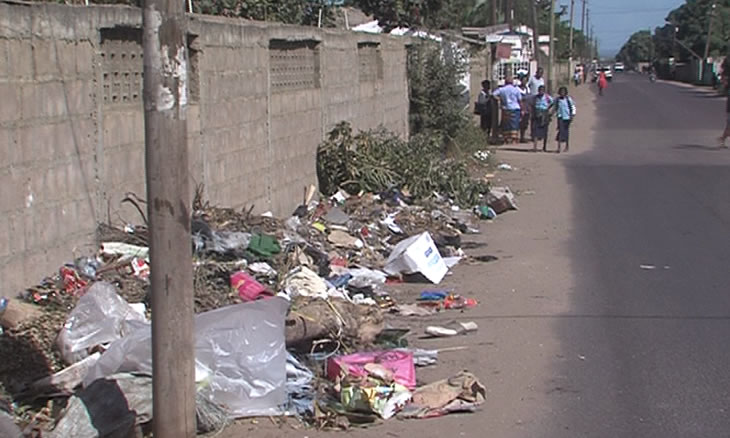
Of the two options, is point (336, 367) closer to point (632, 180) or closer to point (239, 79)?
point (239, 79)

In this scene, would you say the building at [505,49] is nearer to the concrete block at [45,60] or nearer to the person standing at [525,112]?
the person standing at [525,112]

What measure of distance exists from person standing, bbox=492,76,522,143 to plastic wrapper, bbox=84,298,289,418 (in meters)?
19.3

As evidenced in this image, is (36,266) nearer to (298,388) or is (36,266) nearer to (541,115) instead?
(298,388)

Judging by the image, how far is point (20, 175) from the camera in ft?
22.0

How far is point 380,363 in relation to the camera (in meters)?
6.56

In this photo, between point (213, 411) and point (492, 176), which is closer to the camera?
point (213, 411)

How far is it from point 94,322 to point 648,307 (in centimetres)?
481

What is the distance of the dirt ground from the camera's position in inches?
238

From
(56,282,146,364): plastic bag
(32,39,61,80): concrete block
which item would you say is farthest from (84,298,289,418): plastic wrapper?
(32,39,61,80): concrete block

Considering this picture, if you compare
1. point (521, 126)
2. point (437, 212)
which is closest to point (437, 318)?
point (437, 212)

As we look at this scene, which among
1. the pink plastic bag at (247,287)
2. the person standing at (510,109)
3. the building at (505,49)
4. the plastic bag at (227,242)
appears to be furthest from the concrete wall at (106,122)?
the building at (505,49)

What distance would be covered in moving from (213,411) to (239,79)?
232 inches

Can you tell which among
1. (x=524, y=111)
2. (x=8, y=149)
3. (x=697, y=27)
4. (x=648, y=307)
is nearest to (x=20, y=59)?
(x=8, y=149)

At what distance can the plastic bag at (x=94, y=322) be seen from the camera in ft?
20.3
